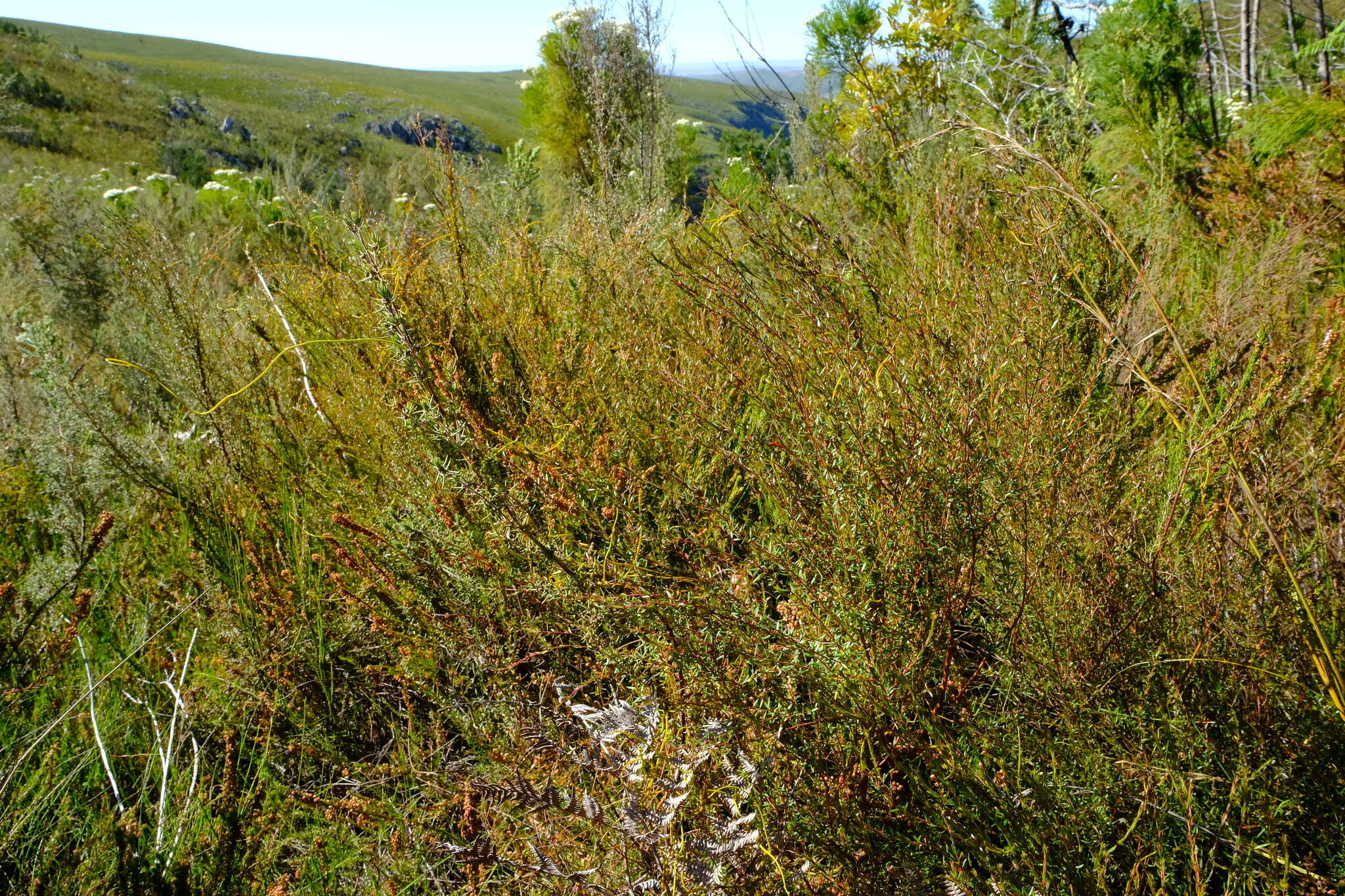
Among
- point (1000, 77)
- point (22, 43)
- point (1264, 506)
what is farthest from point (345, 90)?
point (1264, 506)

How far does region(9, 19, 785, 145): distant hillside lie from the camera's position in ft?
172

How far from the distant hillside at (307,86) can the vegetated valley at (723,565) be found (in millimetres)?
26886

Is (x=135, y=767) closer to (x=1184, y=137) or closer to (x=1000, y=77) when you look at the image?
(x=1184, y=137)

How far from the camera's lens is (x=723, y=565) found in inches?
60.0

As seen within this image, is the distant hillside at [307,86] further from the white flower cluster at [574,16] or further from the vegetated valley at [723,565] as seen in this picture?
the vegetated valley at [723,565]

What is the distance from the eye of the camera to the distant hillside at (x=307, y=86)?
52.3 meters

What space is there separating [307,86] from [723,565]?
7405cm

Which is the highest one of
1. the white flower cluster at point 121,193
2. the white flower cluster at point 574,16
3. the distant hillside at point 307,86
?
the distant hillside at point 307,86

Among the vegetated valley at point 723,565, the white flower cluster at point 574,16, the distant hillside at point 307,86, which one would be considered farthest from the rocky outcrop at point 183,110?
the vegetated valley at point 723,565

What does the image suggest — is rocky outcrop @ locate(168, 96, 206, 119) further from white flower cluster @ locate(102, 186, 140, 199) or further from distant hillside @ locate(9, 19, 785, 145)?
white flower cluster @ locate(102, 186, 140, 199)

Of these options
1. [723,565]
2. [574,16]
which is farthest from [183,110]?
[723,565]

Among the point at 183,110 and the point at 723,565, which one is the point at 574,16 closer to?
the point at 723,565

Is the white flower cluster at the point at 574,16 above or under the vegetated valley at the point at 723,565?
above

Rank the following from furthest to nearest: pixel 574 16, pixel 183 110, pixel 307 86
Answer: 1. pixel 307 86
2. pixel 183 110
3. pixel 574 16
